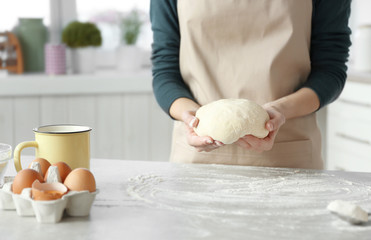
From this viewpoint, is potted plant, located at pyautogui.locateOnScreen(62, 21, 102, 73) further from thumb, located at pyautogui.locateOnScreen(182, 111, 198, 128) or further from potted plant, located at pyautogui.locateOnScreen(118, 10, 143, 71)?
thumb, located at pyautogui.locateOnScreen(182, 111, 198, 128)

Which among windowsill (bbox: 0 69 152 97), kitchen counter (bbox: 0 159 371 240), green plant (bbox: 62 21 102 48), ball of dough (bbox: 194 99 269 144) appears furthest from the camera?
green plant (bbox: 62 21 102 48)

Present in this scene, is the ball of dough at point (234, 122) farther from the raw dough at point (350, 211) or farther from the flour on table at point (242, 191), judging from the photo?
the raw dough at point (350, 211)

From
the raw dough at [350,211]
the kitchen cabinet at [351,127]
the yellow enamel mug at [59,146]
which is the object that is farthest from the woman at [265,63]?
the kitchen cabinet at [351,127]

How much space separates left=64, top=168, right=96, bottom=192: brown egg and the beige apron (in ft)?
1.69

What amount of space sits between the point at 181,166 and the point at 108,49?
6.08ft

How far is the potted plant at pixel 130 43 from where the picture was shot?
2701 millimetres

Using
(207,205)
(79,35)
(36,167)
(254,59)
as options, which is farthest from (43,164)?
(79,35)

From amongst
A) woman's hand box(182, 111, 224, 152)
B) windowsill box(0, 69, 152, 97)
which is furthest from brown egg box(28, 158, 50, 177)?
windowsill box(0, 69, 152, 97)

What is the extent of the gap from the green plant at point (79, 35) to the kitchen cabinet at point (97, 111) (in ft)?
0.71

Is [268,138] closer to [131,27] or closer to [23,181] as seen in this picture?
[23,181]

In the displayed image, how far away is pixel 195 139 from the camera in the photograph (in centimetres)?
114

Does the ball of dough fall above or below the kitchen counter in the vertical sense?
above

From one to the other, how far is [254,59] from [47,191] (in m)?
0.69

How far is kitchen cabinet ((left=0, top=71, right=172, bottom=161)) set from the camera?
2.36 meters
